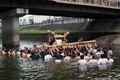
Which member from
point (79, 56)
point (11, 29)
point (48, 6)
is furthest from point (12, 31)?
point (79, 56)

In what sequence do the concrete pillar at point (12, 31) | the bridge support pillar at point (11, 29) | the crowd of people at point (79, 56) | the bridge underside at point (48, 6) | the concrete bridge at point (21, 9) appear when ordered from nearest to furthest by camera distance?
the crowd of people at point (79, 56) → the bridge underside at point (48, 6) → the concrete bridge at point (21, 9) → the bridge support pillar at point (11, 29) → the concrete pillar at point (12, 31)

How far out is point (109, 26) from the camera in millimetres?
72000

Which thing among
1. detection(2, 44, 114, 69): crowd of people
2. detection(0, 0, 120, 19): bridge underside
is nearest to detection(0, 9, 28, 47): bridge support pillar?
detection(0, 0, 120, 19): bridge underside

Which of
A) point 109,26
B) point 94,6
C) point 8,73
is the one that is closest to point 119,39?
point 94,6

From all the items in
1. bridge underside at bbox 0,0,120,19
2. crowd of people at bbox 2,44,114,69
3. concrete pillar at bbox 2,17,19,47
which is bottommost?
crowd of people at bbox 2,44,114,69

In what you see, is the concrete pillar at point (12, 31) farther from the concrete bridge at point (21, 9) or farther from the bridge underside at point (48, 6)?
the bridge underside at point (48, 6)

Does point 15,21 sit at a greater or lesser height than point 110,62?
greater

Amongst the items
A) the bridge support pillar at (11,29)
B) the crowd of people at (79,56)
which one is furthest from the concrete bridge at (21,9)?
the crowd of people at (79,56)

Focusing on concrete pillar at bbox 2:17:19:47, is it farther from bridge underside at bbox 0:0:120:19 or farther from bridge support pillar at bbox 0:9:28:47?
bridge underside at bbox 0:0:120:19

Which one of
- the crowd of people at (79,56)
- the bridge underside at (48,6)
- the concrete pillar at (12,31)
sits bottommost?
the crowd of people at (79,56)

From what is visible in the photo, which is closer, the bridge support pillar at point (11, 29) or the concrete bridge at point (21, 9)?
the concrete bridge at point (21, 9)

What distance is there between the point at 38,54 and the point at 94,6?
33.9m

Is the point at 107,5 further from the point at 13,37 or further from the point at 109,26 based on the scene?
the point at 13,37

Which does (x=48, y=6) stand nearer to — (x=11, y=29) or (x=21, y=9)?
(x=21, y=9)
